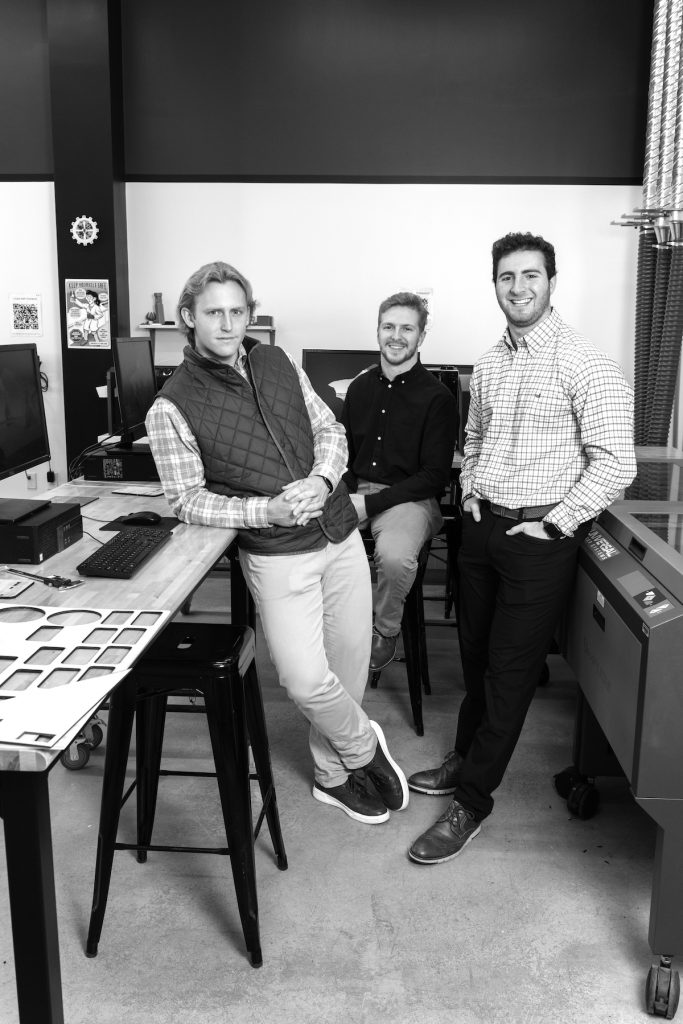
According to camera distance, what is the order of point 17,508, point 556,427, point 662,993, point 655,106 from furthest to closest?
point 655,106 < point 556,427 < point 17,508 < point 662,993

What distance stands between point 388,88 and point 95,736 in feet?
13.1

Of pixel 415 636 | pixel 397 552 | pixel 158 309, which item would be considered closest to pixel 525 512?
pixel 397 552

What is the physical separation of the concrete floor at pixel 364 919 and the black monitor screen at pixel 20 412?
1.04 metres

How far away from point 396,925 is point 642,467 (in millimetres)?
1657

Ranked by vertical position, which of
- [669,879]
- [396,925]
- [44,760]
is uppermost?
[44,760]

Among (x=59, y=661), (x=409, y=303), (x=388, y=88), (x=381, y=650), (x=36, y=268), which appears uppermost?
(x=388, y=88)

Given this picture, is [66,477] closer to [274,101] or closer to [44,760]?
[274,101]

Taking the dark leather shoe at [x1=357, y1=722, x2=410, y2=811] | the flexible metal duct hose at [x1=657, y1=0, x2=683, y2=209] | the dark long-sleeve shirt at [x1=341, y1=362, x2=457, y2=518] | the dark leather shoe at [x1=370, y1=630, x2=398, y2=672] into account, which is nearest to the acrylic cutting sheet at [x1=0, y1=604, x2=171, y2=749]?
the dark leather shoe at [x1=357, y1=722, x2=410, y2=811]

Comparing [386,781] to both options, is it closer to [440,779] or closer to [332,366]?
[440,779]

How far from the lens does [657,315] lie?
4305 mm

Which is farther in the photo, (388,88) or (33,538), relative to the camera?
(388,88)

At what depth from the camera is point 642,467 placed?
283 centimetres

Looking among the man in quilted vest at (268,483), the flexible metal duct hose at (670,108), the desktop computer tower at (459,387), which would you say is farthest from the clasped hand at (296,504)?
the flexible metal duct hose at (670,108)

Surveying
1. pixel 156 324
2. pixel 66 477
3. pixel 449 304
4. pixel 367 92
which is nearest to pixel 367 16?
pixel 367 92
